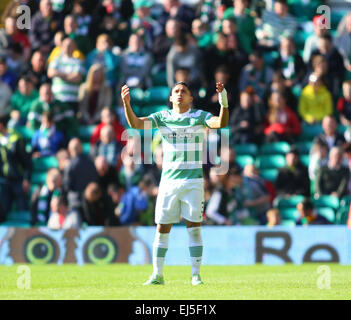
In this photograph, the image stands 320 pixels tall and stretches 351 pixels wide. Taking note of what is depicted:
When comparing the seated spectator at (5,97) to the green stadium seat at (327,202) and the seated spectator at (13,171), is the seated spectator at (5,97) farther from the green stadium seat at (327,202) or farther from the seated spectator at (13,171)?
the green stadium seat at (327,202)

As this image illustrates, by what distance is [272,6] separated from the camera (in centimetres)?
1903

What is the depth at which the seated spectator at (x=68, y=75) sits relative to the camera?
17.7 meters

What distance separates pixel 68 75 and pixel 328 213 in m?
5.66

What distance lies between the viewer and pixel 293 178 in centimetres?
1628

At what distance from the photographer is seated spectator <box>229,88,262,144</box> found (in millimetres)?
16750

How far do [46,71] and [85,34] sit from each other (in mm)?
1098

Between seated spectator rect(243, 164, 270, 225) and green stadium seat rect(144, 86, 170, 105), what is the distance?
321cm

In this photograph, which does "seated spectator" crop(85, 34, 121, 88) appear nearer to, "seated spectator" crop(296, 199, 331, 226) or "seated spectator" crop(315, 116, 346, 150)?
"seated spectator" crop(315, 116, 346, 150)

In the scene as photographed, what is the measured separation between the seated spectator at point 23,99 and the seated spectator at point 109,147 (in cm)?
203

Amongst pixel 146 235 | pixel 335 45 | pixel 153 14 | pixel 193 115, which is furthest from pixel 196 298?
pixel 153 14

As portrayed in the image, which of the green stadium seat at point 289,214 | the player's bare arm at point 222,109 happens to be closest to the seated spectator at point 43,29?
the green stadium seat at point 289,214

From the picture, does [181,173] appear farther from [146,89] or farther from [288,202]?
[146,89]

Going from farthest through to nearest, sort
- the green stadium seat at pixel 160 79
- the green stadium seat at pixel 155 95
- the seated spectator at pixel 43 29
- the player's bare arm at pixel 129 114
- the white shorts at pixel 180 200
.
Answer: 1. the seated spectator at pixel 43 29
2. the green stadium seat at pixel 160 79
3. the green stadium seat at pixel 155 95
4. the white shorts at pixel 180 200
5. the player's bare arm at pixel 129 114

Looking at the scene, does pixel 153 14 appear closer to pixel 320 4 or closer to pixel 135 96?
pixel 135 96
